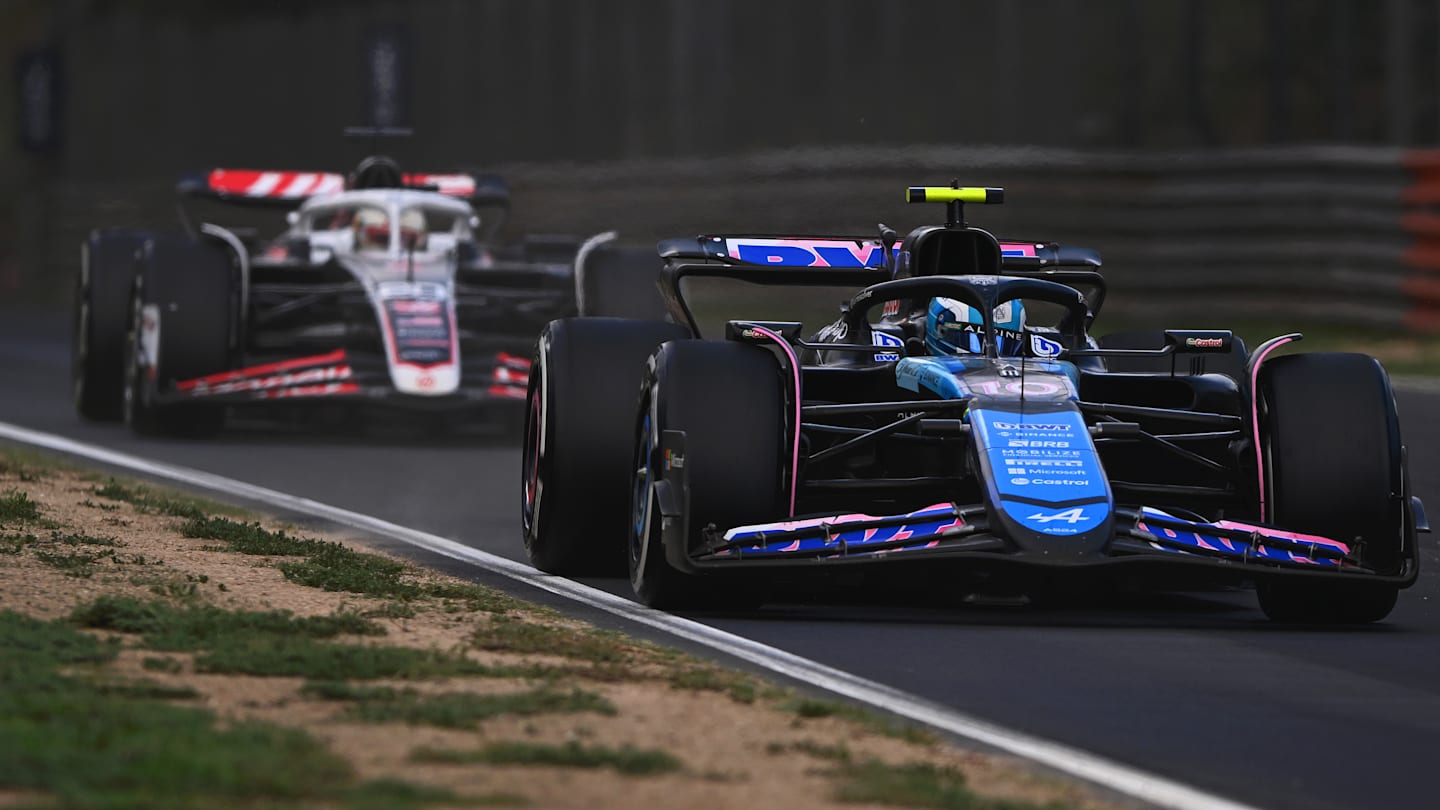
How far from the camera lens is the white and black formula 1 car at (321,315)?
1639 centimetres

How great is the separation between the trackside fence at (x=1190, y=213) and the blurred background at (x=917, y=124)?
0.08 ft

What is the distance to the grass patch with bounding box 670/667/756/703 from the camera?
736 centimetres

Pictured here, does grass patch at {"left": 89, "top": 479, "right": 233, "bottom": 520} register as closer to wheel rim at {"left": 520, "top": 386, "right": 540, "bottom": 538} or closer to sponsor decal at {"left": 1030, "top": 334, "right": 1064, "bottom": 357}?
wheel rim at {"left": 520, "top": 386, "right": 540, "bottom": 538}

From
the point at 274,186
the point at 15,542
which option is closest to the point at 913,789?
the point at 15,542

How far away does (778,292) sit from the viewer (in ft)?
86.4

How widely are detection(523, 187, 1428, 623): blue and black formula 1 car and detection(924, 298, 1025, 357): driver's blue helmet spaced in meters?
0.01

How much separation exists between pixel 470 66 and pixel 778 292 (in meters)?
9.77

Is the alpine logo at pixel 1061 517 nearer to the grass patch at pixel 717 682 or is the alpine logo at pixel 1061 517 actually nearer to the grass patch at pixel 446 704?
the grass patch at pixel 717 682

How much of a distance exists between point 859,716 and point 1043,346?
11.4ft

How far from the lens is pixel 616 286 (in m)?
17.4

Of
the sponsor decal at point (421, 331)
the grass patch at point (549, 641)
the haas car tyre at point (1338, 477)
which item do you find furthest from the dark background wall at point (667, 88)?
the grass patch at point (549, 641)

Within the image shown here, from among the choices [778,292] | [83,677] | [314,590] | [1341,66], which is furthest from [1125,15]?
[83,677]

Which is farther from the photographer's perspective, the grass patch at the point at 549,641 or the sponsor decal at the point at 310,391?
the sponsor decal at the point at 310,391

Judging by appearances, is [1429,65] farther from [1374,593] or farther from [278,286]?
[1374,593]
